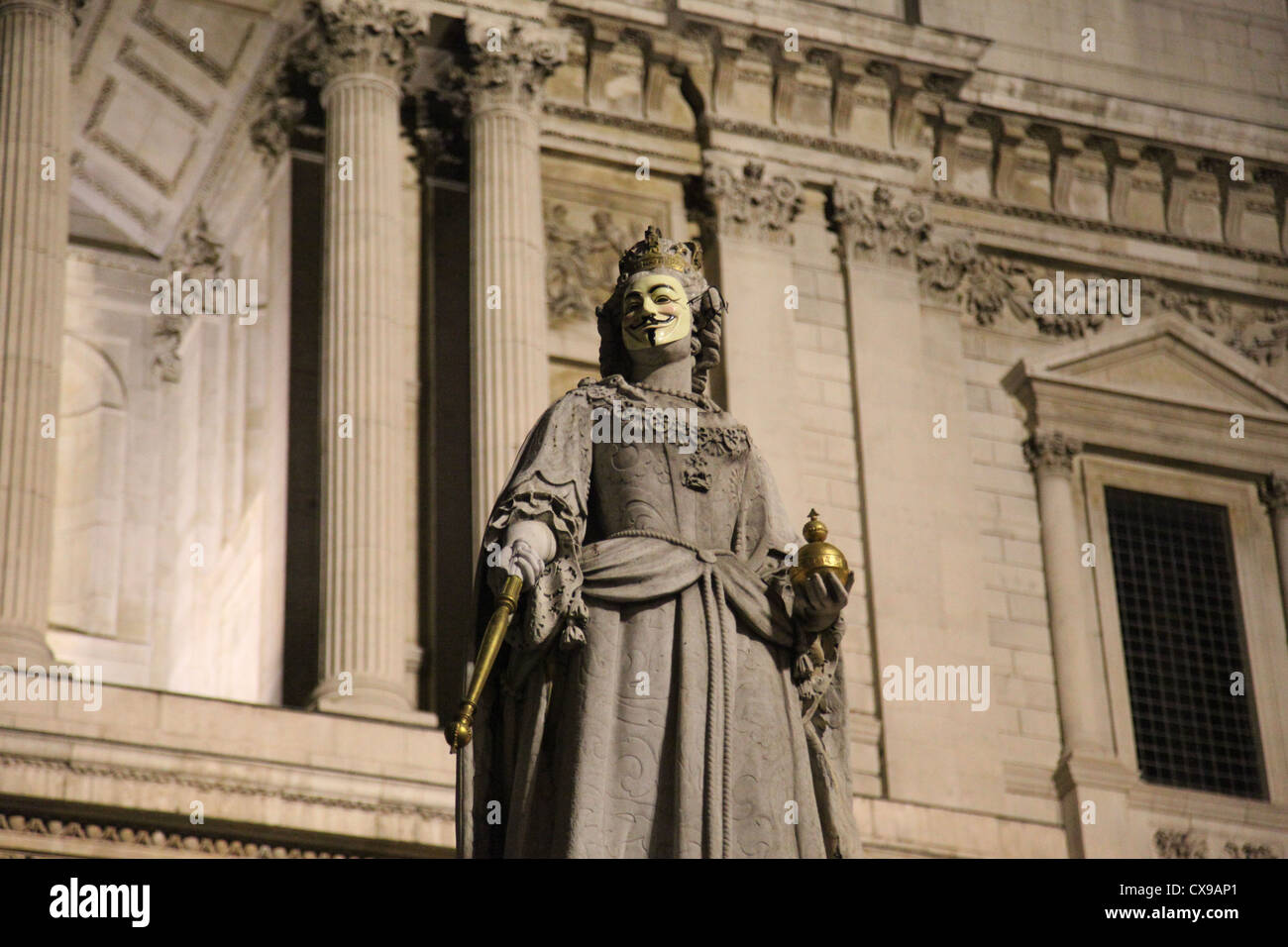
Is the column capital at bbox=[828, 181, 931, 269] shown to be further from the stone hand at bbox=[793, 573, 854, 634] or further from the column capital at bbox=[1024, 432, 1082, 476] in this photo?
the stone hand at bbox=[793, 573, 854, 634]

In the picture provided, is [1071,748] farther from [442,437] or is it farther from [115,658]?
[115,658]

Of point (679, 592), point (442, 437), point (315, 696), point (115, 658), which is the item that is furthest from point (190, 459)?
point (679, 592)

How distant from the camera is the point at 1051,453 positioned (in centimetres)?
3039

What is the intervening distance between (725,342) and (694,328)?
17598mm

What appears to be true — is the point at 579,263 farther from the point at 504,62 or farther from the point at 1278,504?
the point at 1278,504

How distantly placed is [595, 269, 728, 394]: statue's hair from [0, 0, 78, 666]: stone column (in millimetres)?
13305

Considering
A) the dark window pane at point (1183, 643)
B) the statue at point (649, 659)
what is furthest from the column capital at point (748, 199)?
the statue at point (649, 659)

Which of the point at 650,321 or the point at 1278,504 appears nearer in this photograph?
the point at 650,321

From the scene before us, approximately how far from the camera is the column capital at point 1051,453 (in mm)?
30359

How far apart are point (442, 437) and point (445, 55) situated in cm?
414

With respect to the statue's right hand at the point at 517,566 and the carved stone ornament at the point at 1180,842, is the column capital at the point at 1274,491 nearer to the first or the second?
the carved stone ornament at the point at 1180,842

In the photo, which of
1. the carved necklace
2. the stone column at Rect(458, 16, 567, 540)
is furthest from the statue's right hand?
the stone column at Rect(458, 16, 567, 540)

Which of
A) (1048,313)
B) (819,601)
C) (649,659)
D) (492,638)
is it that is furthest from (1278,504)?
(492,638)
